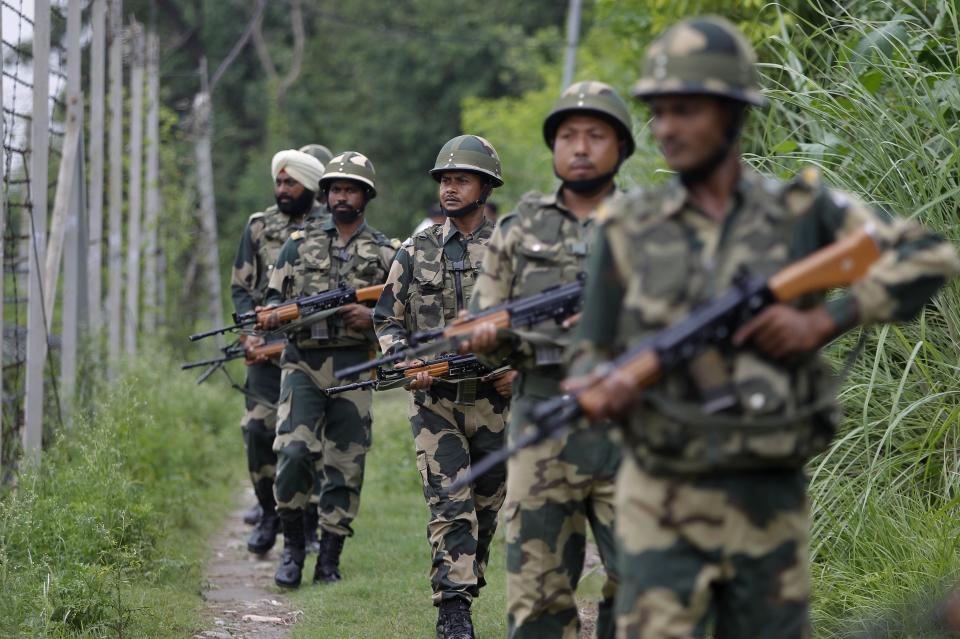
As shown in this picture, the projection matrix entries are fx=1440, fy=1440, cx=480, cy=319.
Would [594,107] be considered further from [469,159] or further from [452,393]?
[452,393]

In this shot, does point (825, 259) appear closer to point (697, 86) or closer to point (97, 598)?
point (697, 86)

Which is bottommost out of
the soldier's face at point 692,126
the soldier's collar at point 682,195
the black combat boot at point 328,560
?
the black combat boot at point 328,560

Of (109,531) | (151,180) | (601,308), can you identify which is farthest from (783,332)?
(151,180)

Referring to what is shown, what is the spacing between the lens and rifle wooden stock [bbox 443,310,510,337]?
530 cm

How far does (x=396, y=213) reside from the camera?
35781 mm

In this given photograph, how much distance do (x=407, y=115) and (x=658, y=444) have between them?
107 ft

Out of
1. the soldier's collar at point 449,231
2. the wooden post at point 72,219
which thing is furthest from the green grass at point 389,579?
the wooden post at point 72,219

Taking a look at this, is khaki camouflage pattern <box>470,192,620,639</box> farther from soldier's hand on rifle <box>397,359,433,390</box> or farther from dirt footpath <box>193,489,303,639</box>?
dirt footpath <box>193,489,303,639</box>

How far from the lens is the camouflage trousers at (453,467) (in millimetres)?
6992

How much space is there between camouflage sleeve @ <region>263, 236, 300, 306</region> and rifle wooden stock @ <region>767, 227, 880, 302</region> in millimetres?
5474

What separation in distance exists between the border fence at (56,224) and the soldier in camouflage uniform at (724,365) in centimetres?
524

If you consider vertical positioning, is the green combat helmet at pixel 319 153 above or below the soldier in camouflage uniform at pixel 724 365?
above

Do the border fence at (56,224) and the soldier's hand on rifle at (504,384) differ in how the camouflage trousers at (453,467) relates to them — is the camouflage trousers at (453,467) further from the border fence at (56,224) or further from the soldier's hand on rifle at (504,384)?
the border fence at (56,224)

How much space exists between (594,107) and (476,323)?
2.97 feet
